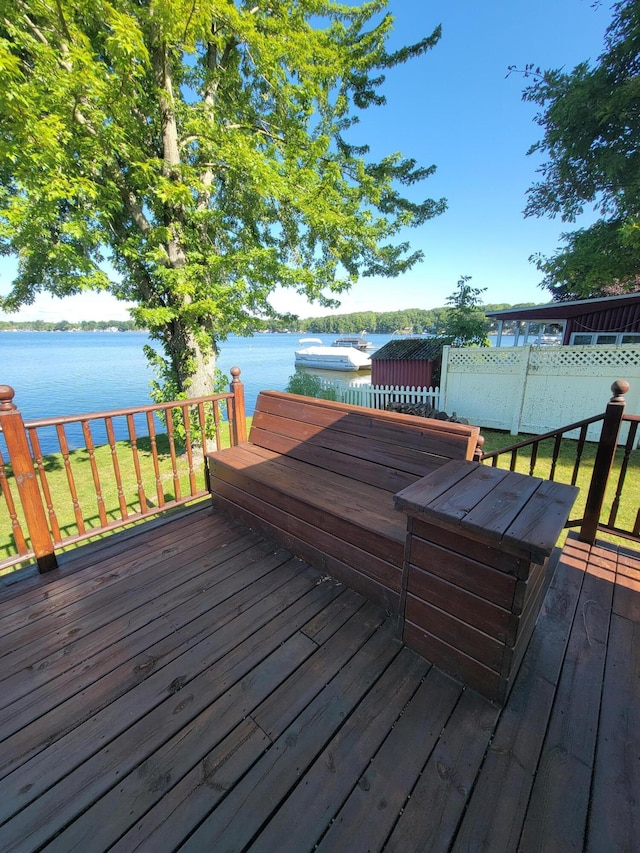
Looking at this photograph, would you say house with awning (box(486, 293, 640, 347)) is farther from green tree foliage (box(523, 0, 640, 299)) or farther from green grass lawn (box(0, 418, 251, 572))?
green grass lawn (box(0, 418, 251, 572))

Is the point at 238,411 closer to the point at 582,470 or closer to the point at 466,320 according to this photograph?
the point at 582,470

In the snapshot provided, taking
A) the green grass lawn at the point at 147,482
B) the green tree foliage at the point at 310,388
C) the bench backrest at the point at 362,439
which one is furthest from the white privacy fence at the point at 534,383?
the bench backrest at the point at 362,439

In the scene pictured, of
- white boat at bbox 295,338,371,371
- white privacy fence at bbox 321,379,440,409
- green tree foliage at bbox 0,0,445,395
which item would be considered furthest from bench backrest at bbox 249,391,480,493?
white boat at bbox 295,338,371,371

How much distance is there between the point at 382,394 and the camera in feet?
28.2

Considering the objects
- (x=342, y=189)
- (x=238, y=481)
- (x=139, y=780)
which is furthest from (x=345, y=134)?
(x=139, y=780)

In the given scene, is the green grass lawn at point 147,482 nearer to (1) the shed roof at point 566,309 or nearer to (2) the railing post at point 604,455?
(2) the railing post at point 604,455

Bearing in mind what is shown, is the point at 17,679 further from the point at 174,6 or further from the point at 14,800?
the point at 174,6

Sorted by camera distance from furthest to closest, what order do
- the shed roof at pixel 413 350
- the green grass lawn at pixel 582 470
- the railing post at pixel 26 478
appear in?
the shed roof at pixel 413 350, the green grass lawn at pixel 582 470, the railing post at pixel 26 478

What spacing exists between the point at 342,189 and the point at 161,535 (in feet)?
22.6

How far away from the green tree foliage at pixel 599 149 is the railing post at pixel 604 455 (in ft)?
24.1

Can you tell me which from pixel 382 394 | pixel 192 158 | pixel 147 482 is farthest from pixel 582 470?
pixel 192 158

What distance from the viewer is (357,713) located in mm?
1340

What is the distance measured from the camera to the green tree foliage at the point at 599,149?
306 inches

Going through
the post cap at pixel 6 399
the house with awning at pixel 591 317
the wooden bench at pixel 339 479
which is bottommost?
the wooden bench at pixel 339 479
